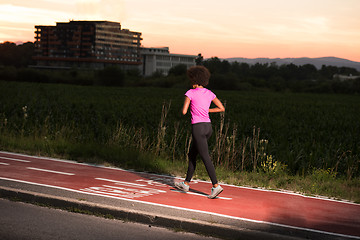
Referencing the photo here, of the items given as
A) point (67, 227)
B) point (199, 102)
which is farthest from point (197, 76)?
point (67, 227)

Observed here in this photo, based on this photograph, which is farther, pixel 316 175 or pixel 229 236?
pixel 316 175

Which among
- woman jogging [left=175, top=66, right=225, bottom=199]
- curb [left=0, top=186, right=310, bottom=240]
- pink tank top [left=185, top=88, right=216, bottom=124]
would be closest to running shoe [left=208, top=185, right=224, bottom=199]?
woman jogging [left=175, top=66, right=225, bottom=199]

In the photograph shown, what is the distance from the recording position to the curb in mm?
6000

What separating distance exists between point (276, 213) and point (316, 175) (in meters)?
3.43

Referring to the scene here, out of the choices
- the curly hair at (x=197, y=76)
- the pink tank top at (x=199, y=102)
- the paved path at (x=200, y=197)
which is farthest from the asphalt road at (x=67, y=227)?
the curly hair at (x=197, y=76)

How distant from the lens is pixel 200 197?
7855mm

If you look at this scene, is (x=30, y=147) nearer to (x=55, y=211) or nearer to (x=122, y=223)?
(x=55, y=211)

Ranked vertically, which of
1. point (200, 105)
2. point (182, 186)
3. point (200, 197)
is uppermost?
point (200, 105)

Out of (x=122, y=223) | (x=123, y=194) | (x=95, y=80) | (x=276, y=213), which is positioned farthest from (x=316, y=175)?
(x=95, y=80)

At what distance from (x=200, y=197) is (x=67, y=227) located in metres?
2.36

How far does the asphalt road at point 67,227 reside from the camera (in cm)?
583

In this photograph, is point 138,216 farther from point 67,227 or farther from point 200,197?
point 200,197

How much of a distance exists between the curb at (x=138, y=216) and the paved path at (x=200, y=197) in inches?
13.4

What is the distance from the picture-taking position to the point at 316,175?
1009 centimetres
